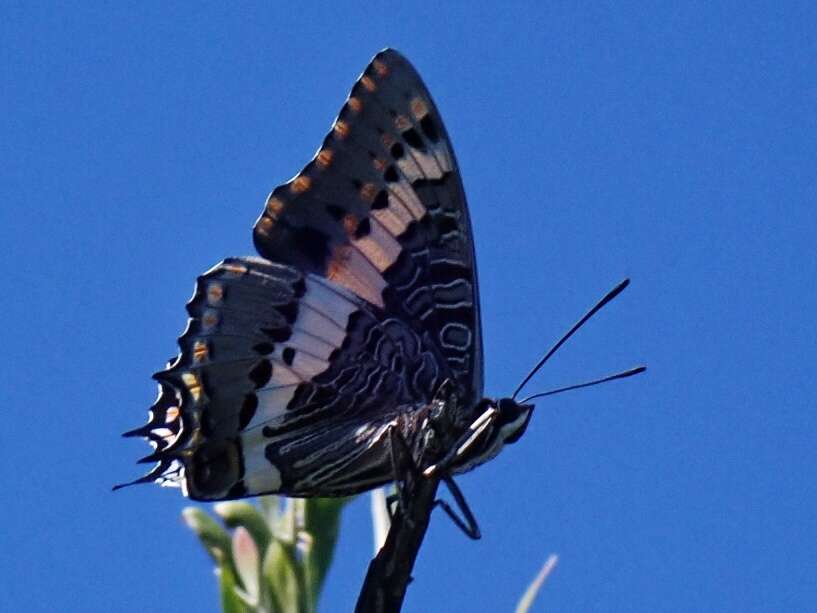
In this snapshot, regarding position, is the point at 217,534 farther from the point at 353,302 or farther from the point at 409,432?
the point at 353,302

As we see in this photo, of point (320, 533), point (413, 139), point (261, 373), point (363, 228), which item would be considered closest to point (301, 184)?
point (363, 228)

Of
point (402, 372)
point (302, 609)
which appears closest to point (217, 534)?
point (302, 609)

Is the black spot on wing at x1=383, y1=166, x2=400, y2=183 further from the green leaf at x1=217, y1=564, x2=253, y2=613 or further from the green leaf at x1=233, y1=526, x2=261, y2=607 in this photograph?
the green leaf at x1=217, y1=564, x2=253, y2=613

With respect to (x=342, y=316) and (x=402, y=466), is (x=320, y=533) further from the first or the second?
(x=342, y=316)

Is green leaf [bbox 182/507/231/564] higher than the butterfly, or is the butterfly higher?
the butterfly

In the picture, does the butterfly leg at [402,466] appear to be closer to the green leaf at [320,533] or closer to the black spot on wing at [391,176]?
the green leaf at [320,533]

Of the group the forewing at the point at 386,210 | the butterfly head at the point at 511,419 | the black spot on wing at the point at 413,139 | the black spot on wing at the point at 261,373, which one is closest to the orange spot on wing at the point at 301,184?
the forewing at the point at 386,210

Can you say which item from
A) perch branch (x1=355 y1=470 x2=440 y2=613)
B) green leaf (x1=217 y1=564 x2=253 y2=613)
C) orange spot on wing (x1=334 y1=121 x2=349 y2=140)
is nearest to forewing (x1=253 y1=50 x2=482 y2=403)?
orange spot on wing (x1=334 y1=121 x2=349 y2=140)
